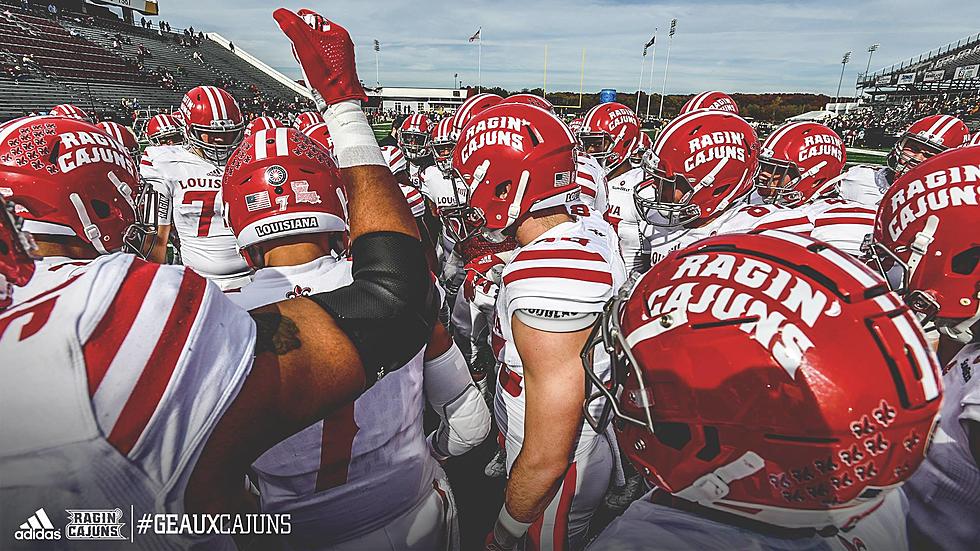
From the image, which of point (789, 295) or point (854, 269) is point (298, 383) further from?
point (854, 269)

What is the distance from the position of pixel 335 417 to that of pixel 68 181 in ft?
5.89

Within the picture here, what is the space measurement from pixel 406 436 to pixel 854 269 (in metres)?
1.50

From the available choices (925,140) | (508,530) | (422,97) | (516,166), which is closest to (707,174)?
(516,166)

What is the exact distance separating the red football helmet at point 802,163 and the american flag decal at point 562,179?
3.52m

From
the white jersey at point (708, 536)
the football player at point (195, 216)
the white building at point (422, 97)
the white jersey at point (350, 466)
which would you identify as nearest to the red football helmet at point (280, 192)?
the white jersey at point (350, 466)

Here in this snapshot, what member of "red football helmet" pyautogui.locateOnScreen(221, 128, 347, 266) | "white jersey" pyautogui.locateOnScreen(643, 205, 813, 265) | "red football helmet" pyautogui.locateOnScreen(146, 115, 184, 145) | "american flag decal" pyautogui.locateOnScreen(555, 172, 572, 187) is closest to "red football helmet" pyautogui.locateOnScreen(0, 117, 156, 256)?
"red football helmet" pyautogui.locateOnScreen(221, 128, 347, 266)

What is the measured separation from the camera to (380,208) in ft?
5.15

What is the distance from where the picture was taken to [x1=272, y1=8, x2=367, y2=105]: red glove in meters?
1.92

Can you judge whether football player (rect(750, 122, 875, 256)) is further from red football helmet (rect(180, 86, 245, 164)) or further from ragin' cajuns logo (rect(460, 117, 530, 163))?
red football helmet (rect(180, 86, 245, 164))

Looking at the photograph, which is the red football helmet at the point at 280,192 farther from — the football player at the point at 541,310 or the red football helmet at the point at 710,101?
the red football helmet at the point at 710,101

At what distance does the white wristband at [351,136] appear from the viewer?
1.73 m

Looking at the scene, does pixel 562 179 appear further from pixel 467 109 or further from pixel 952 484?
pixel 467 109

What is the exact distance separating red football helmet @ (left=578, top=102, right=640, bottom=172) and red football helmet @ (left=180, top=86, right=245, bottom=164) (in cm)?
505

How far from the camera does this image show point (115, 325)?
87cm
